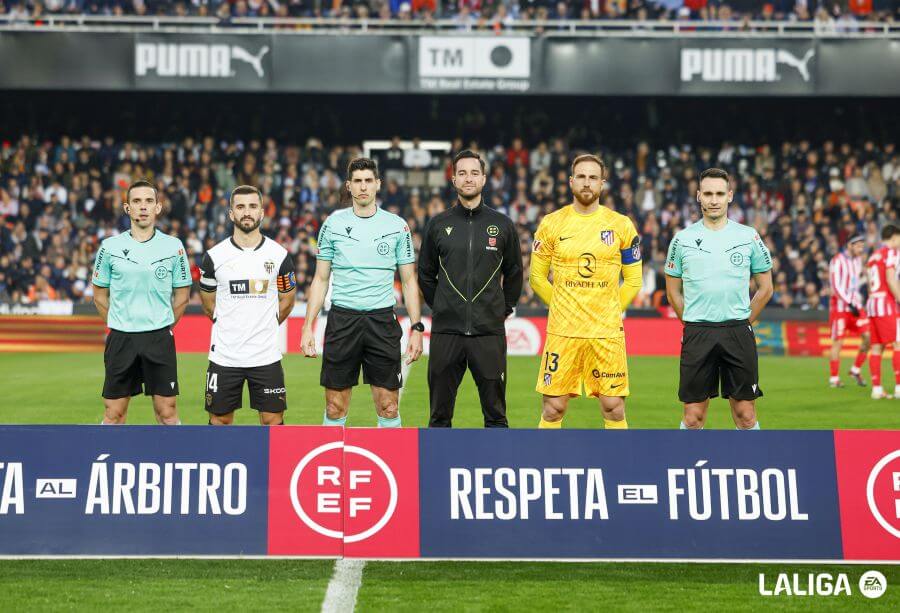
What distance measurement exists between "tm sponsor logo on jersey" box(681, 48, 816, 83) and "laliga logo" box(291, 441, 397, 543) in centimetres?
2228

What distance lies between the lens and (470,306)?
7.26 m

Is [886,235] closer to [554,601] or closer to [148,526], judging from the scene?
[554,601]

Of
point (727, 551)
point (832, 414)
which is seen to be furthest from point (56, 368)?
point (727, 551)

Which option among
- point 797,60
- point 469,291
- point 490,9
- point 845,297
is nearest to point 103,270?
point 469,291

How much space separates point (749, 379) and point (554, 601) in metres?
2.76

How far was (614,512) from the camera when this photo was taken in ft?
18.6

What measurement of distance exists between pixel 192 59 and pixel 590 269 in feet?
68.3

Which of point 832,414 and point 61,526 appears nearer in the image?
point 61,526

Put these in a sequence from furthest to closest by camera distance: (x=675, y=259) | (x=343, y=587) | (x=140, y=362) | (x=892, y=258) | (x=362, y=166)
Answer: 1. (x=892, y=258)
2. (x=140, y=362)
3. (x=675, y=259)
4. (x=362, y=166)
5. (x=343, y=587)

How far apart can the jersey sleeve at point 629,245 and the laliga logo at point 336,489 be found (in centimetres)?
244

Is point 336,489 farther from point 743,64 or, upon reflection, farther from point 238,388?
point 743,64

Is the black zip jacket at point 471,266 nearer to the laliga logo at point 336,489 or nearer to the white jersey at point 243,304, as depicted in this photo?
the white jersey at point 243,304

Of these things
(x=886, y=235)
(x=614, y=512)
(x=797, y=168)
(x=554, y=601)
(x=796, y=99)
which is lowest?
(x=554, y=601)

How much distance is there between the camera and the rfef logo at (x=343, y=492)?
565cm
